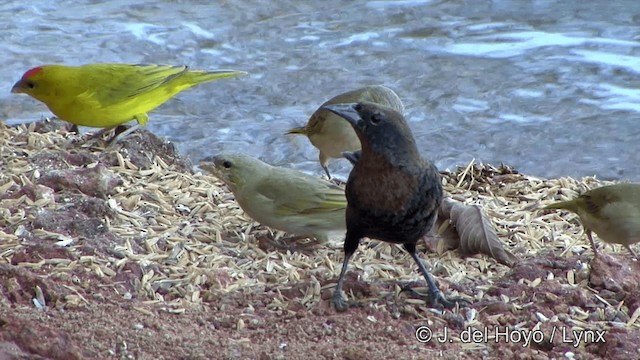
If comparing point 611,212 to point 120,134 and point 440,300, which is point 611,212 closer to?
point 440,300

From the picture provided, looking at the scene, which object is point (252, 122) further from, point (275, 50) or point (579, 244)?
point (579, 244)

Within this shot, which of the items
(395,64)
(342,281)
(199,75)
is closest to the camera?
(342,281)

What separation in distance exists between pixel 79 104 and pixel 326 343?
3344mm

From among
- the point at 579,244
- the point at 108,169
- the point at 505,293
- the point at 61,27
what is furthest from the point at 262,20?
the point at 505,293

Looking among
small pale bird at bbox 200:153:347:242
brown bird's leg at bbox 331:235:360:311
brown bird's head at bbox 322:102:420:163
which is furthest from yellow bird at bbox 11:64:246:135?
brown bird's head at bbox 322:102:420:163

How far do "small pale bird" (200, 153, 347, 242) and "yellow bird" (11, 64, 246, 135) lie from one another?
4.69 ft

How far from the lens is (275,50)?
391 inches

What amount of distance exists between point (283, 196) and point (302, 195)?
10 centimetres

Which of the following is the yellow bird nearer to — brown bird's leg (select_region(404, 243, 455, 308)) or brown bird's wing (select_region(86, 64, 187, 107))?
brown bird's wing (select_region(86, 64, 187, 107))

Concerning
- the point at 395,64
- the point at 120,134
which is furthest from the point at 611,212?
the point at 395,64

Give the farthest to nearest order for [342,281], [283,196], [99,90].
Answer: [99,90]
[283,196]
[342,281]

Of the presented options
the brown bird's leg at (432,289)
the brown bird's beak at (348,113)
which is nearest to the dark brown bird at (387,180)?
the brown bird's beak at (348,113)

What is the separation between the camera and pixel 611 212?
5.18m

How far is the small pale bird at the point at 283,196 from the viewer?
5.35 m
